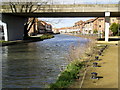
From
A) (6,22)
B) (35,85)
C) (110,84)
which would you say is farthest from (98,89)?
(6,22)

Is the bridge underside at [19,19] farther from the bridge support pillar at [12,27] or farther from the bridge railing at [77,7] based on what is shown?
the bridge railing at [77,7]

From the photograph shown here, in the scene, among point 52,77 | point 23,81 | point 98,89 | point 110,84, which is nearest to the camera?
point 98,89

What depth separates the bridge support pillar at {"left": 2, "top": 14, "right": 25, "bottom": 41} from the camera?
31578mm

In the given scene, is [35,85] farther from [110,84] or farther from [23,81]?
[110,84]

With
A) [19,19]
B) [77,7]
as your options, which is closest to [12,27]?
[19,19]

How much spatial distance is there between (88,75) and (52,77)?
1.82 metres

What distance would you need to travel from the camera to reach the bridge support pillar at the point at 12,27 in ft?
104

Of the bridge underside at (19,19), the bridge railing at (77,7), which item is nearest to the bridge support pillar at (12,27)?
the bridge underside at (19,19)

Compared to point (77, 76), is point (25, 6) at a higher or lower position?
higher

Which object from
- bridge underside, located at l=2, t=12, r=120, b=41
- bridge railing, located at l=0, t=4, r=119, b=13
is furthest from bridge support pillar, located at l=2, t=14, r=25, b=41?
bridge railing, located at l=0, t=4, r=119, b=13

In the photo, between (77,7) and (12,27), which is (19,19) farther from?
(77,7)

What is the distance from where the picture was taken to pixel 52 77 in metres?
9.06

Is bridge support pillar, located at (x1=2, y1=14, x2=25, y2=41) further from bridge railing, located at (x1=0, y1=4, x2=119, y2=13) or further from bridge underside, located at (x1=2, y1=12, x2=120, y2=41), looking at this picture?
bridge railing, located at (x1=0, y1=4, x2=119, y2=13)

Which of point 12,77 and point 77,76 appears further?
point 12,77
